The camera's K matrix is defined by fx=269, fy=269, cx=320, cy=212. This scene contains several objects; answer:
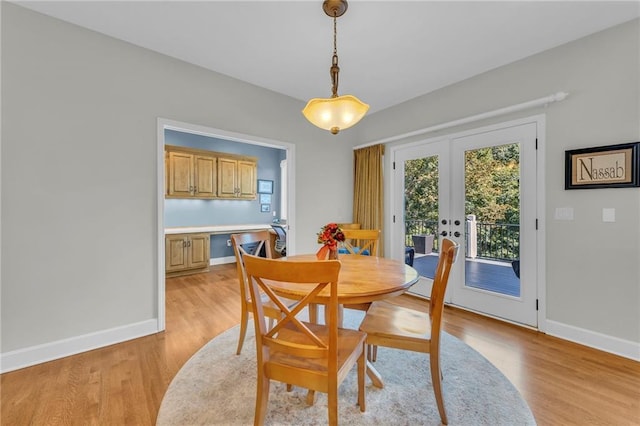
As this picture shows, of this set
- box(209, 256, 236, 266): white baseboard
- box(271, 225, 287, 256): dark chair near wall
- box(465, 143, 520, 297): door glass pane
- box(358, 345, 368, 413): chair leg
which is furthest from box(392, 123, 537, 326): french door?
box(209, 256, 236, 266): white baseboard

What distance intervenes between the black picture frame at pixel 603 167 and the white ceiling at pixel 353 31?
1040 mm

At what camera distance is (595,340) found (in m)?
2.31

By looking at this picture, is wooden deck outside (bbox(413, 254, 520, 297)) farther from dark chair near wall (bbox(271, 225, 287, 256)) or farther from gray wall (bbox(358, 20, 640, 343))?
dark chair near wall (bbox(271, 225, 287, 256))

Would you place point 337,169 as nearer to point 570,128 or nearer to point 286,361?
point 570,128

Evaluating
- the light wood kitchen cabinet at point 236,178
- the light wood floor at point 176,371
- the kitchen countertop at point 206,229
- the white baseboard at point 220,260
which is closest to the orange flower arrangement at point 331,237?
the light wood floor at point 176,371

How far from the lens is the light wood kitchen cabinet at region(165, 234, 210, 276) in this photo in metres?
4.51

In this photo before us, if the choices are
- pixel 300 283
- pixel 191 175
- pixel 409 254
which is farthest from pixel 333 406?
pixel 191 175

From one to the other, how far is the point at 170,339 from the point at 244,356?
84 centimetres

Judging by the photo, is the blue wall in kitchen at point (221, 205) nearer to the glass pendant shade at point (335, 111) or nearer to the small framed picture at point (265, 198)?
the small framed picture at point (265, 198)

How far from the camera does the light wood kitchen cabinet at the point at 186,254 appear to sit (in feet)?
14.8

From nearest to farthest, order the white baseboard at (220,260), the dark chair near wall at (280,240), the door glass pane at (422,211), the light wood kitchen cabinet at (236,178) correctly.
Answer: the door glass pane at (422,211) → the dark chair near wall at (280,240) → the light wood kitchen cabinet at (236,178) → the white baseboard at (220,260)

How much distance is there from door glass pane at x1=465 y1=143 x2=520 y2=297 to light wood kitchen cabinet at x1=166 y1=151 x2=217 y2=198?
4392 mm

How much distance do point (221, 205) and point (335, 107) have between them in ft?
14.7

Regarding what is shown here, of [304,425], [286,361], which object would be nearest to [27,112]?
[286,361]
